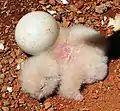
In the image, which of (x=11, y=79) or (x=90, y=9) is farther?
(x=90, y=9)

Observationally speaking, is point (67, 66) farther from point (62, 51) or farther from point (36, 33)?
point (36, 33)

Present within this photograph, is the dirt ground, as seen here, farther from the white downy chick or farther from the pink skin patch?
the pink skin patch

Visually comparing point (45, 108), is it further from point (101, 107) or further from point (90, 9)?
point (90, 9)

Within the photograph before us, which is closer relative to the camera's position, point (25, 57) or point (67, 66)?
point (67, 66)

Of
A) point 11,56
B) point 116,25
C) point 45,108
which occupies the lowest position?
point 45,108

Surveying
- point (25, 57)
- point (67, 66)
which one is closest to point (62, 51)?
point (67, 66)

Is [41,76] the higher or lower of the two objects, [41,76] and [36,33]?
the lower

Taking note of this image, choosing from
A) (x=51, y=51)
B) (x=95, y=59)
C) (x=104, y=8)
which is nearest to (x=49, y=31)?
(x=51, y=51)
